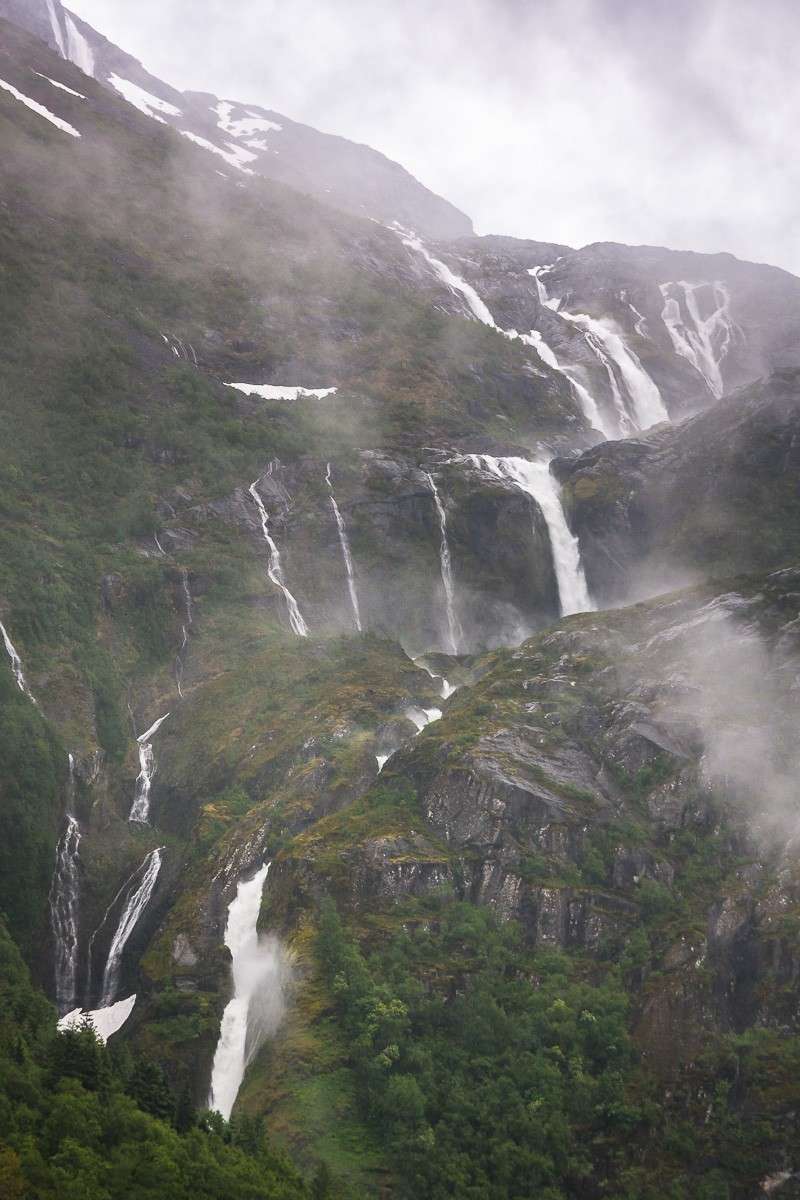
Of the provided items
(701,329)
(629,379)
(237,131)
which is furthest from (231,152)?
(629,379)

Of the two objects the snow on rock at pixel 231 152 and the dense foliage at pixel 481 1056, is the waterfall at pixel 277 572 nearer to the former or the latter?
the dense foliage at pixel 481 1056

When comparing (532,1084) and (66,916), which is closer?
(532,1084)

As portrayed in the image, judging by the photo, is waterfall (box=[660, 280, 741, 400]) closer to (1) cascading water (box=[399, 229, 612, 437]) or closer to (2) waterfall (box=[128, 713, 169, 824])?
(1) cascading water (box=[399, 229, 612, 437])

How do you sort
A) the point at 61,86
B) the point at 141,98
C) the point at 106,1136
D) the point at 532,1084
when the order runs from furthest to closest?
the point at 141,98 < the point at 61,86 < the point at 532,1084 < the point at 106,1136

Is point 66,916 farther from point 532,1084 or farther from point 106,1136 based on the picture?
point 532,1084

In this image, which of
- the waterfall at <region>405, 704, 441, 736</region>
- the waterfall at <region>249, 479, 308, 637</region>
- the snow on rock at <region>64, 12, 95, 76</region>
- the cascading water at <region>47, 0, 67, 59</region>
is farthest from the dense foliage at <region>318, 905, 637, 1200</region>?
the cascading water at <region>47, 0, 67, 59</region>

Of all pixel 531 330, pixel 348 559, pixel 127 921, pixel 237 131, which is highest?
pixel 237 131

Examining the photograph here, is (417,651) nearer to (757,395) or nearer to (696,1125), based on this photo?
(757,395)
